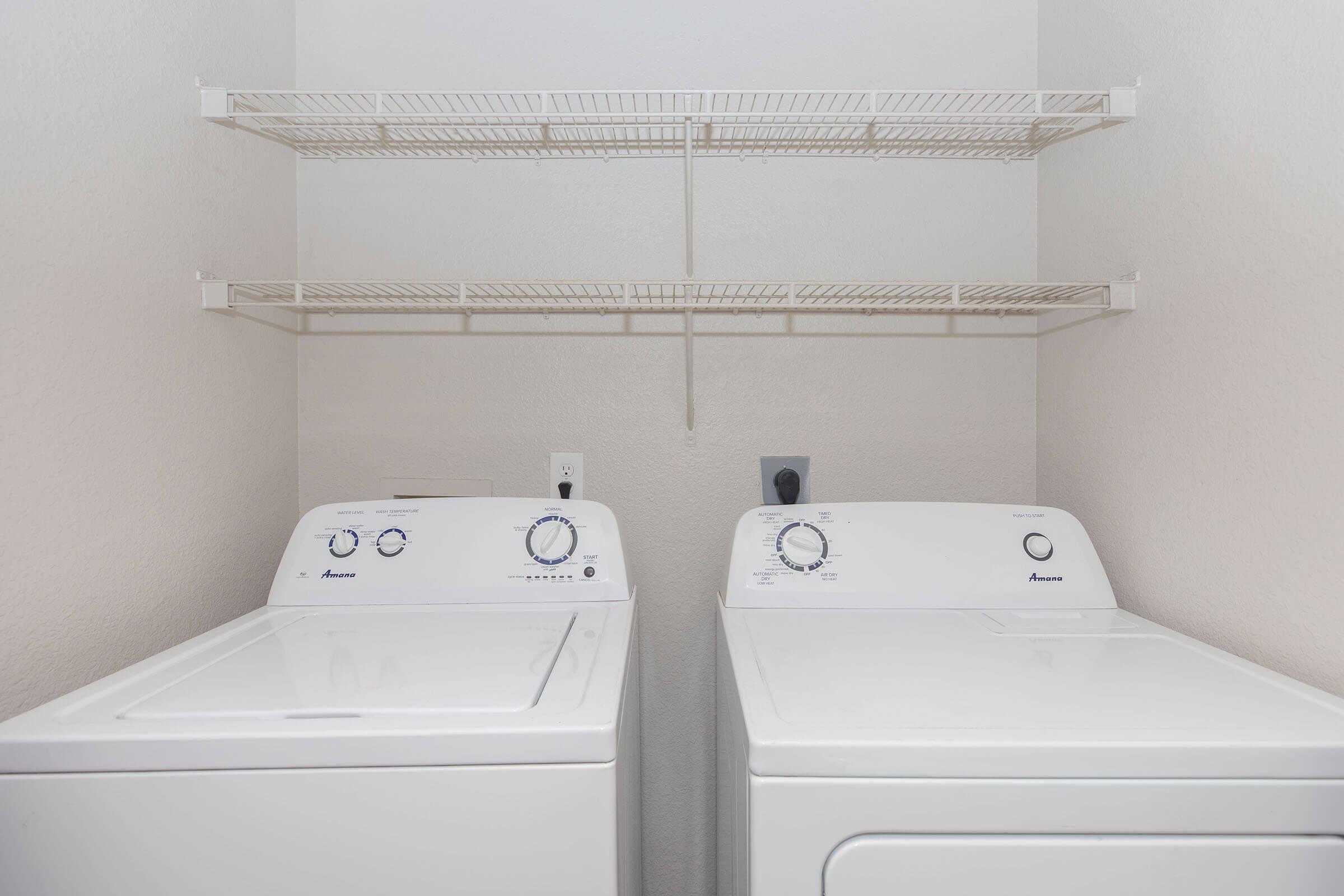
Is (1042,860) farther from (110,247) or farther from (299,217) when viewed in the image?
(299,217)

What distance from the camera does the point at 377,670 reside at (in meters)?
0.91

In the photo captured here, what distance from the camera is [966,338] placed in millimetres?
1729

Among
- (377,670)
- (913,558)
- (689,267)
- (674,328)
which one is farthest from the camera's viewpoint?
(674,328)

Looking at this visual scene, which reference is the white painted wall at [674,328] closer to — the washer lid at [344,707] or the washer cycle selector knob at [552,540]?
the washer cycle selector knob at [552,540]

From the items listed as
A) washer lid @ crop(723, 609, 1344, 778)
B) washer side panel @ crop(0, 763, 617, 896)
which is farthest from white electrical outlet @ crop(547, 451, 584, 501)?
washer side panel @ crop(0, 763, 617, 896)

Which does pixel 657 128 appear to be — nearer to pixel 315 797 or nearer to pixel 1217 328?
pixel 1217 328

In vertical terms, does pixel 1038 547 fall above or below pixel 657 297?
below

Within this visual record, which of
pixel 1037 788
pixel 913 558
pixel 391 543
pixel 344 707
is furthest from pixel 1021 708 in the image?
pixel 391 543

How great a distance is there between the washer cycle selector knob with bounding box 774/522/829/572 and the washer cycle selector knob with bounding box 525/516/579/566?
1.29 ft

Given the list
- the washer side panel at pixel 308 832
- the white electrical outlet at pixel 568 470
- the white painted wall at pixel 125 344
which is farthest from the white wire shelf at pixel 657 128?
the washer side panel at pixel 308 832

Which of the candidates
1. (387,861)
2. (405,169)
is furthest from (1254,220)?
(405,169)

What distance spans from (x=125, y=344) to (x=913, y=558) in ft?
4.65

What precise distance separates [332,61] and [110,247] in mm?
851

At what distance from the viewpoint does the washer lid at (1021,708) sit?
710mm
